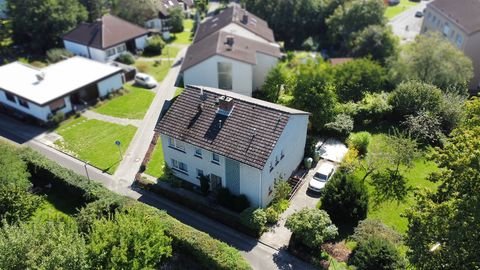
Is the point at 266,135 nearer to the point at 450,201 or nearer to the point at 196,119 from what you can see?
the point at 196,119

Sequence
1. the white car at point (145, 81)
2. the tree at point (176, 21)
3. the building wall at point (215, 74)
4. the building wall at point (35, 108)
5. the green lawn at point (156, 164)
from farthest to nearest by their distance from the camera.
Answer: the tree at point (176, 21)
the white car at point (145, 81)
the building wall at point (215, 74)
the building wall at point (35, 108)
the green lawn at point (156, 164)

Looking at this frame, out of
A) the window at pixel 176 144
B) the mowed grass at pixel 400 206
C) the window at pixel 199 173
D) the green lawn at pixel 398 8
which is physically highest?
the window at pixel 176 144

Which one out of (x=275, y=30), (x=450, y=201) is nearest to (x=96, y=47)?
(x=275, y=30)

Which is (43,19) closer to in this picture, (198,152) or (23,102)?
(23,102)

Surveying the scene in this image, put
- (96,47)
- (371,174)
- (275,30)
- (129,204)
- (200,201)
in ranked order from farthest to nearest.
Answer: (275,30) → (96,47) → (371,174) → (200,201) → (129,204)

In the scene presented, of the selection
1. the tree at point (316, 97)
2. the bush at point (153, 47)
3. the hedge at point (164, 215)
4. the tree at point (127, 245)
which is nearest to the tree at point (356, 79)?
the tree at point (316, 97)

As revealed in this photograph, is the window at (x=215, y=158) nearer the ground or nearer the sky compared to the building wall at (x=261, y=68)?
nearer the sky

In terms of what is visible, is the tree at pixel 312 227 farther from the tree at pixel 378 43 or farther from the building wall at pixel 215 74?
the tree at pixel 378 43
